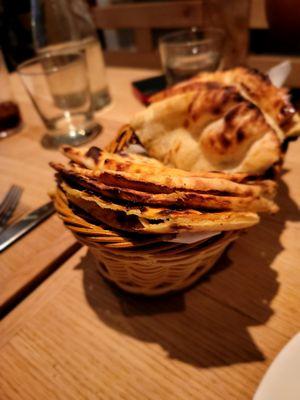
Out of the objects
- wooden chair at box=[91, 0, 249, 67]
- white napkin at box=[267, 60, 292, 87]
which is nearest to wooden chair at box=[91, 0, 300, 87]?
wooden chair at box=[91, 0, 249, 67]

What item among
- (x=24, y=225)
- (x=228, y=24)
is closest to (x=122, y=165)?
(x=24, y=225)

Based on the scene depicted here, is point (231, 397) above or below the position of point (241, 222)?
below

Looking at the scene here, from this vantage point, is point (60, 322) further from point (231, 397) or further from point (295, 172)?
point (295, 172)

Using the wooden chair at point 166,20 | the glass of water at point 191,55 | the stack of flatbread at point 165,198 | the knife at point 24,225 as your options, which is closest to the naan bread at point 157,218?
the stack of flatbread at point 165,198

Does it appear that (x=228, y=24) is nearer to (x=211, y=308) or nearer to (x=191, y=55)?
(x=191, y=55)

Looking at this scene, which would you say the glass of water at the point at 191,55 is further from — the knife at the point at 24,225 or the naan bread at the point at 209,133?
the knife at the point at 24,225

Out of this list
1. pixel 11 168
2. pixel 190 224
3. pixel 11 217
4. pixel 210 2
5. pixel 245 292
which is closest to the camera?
pixel 190 224

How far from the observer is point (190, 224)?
1.01ft

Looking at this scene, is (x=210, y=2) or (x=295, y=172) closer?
(x=295, y=172)

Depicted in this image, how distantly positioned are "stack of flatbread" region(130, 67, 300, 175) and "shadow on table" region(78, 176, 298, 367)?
0.43ft

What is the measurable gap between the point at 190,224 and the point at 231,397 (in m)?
0.18

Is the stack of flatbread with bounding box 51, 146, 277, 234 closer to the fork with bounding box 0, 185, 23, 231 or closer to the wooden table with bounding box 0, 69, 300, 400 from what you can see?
the wooden table with bounding box 0, 69, 300, 400

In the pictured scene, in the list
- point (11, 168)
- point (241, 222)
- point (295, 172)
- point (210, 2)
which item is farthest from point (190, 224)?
point (210, 2)

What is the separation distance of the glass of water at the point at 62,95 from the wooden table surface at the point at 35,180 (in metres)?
0.05
